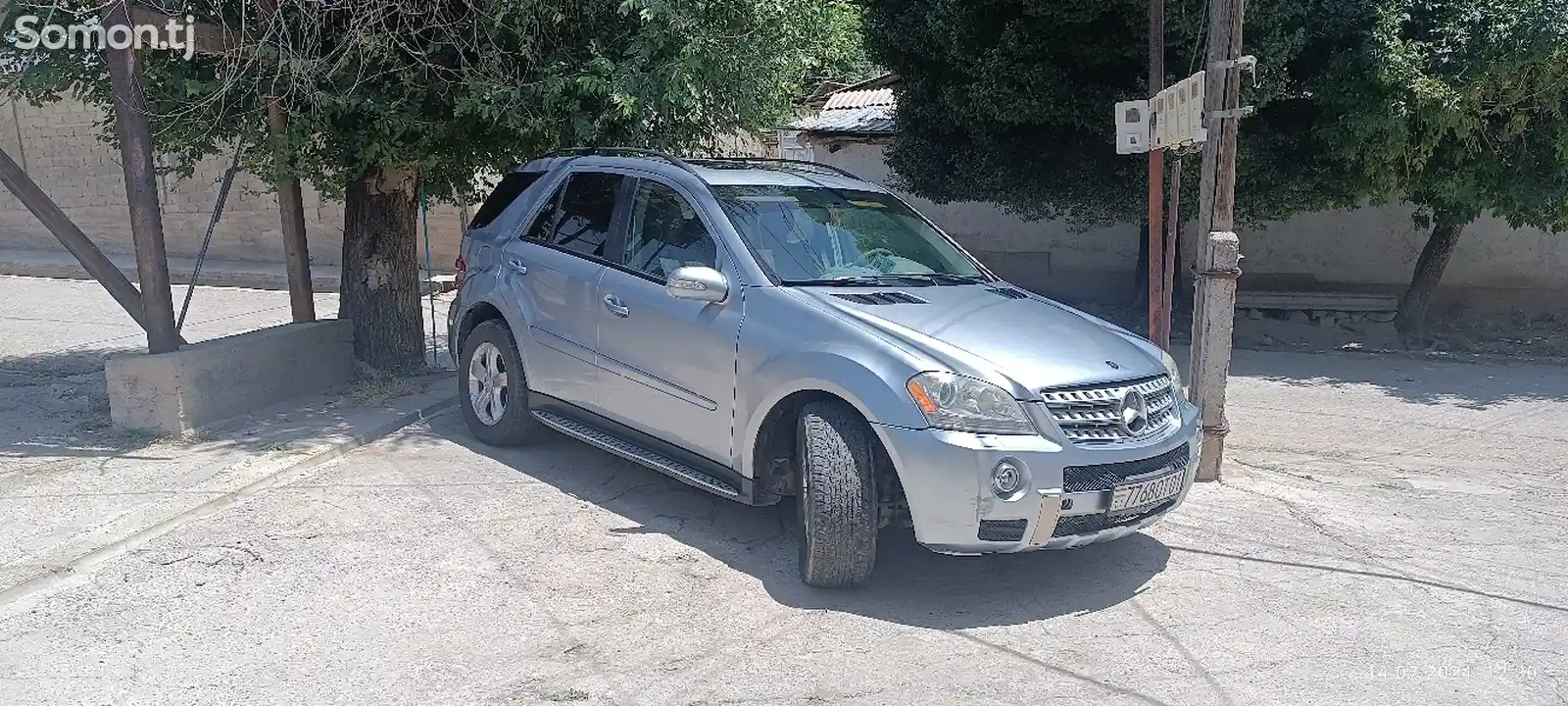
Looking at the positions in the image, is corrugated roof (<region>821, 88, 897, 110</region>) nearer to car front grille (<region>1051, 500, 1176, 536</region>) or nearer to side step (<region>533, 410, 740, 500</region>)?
side step (<region>533, 410, 740, 500</region>)

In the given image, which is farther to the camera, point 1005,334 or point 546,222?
point 546,222

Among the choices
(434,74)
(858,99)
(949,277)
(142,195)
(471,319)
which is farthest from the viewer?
(858,99)

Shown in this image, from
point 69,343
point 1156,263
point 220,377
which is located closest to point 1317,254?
point 1156,263

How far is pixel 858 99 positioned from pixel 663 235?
462 inches

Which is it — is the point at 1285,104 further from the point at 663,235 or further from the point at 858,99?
the point at 858,99

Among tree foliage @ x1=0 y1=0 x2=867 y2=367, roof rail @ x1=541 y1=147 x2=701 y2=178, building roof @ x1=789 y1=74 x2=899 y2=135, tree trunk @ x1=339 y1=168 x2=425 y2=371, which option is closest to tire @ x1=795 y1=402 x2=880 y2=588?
roof rail @ x1=541 y1=147 x2=701 y2=178

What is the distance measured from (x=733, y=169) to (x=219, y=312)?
8.82m

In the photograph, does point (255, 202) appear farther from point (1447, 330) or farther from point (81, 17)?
point (1447, 330)

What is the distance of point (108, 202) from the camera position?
16609 mm

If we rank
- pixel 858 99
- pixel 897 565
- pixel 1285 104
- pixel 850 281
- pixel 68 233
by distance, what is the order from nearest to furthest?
pixel 897 565 → pixel 850 281 → pixel 68 233 → pixel 1285 104 → pixel 858 99

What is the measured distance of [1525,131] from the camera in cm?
984

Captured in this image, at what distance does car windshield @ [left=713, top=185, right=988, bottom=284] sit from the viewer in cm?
543

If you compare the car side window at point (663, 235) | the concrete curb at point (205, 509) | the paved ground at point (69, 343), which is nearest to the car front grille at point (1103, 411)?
the car side window at point (663, 235)

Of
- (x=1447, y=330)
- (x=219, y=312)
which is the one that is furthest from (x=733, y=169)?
(x=1447, y=330)
